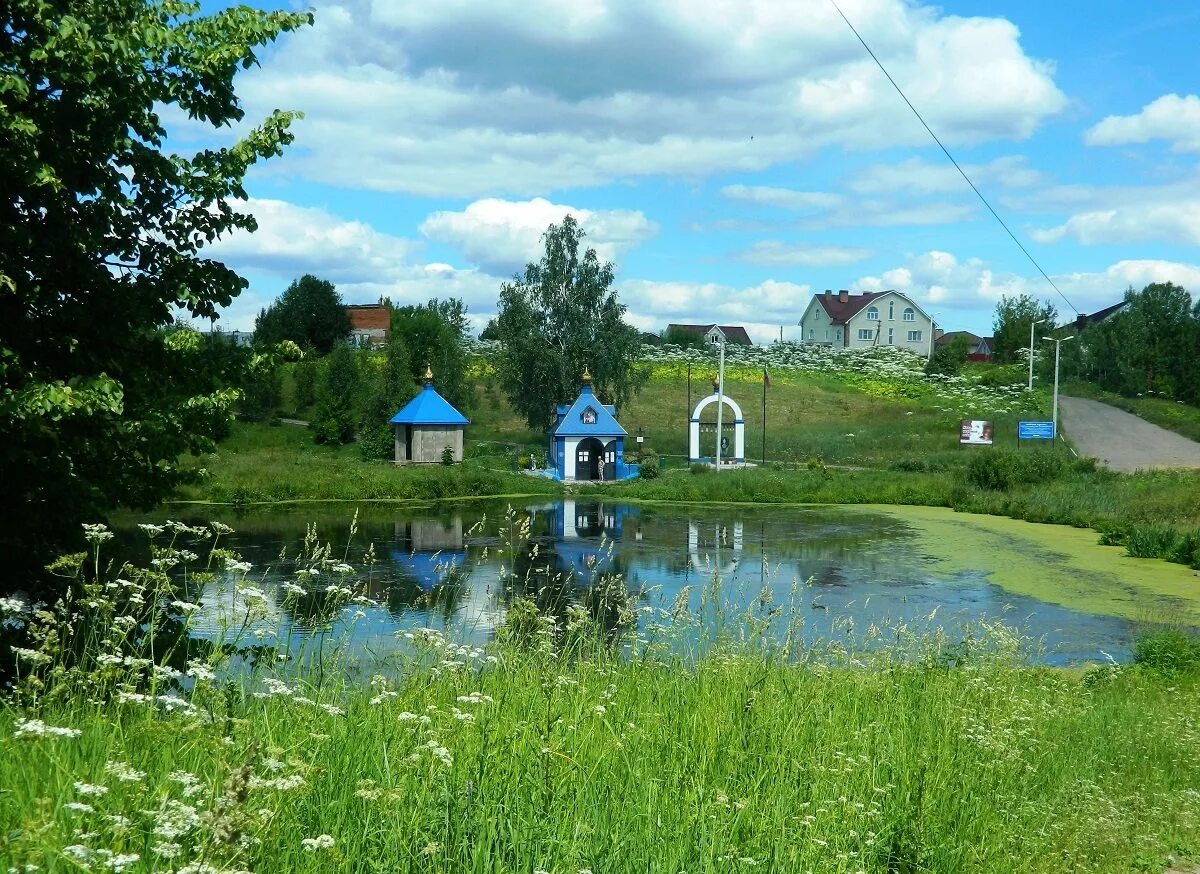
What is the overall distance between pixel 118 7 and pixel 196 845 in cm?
530

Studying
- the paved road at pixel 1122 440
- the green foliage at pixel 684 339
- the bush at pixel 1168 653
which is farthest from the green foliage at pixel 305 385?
the bush at pixel 1168 653

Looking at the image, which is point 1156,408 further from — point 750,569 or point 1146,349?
point 750,569

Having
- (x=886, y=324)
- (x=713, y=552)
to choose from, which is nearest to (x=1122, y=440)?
(x=713, y=552)

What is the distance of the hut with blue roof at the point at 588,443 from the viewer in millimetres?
36031

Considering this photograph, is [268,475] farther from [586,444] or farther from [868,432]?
[868,432]

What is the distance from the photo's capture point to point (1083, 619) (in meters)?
14.7

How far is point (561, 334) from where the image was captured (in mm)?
44594

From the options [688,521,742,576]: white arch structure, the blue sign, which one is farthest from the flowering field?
the blue sign

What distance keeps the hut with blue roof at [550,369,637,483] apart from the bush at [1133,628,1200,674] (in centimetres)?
2549

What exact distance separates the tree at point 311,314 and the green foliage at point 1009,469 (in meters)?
33.2

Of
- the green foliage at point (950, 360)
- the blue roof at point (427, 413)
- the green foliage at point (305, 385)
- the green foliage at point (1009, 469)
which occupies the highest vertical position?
the green foliage at point (950, 360)

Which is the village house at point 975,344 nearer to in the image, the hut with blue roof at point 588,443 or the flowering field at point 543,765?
the hut with blue roof at point 588,443

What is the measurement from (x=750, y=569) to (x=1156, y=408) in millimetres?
39809

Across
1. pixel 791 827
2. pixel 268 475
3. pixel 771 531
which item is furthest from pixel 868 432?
pixel 791 827
